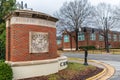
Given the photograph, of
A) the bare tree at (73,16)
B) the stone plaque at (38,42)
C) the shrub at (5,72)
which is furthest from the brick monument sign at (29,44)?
the bare tree at (73,16)

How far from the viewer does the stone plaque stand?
42.9 ft

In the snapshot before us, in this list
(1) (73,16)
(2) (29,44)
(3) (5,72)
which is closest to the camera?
(3) (5,72)

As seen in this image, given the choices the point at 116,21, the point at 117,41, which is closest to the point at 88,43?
the point at 116,21

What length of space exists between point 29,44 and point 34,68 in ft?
4.30

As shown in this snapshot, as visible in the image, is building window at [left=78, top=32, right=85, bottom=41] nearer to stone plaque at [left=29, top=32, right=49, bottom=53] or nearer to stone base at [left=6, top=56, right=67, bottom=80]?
stone base at [left=6, top=56, right=67, bottom=80]

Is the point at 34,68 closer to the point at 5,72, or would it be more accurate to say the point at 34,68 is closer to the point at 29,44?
the point at 29,44

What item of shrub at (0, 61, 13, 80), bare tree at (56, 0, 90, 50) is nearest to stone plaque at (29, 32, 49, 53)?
shrub at (0, 61, 13, 80)

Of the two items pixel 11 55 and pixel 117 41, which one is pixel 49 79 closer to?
pixel 11 55

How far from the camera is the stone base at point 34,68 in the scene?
479 inches

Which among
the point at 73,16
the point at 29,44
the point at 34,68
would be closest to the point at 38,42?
the point at 29,44

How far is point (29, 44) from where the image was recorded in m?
12.9

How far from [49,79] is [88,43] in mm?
49136

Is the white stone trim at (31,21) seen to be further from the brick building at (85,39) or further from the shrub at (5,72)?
the brick building at (85,39)

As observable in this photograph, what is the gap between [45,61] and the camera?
1364 centimetres
